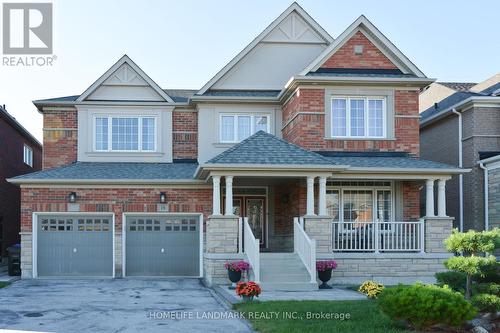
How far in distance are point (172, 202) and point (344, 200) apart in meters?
5.50

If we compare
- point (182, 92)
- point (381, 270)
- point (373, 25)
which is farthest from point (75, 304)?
point (182, 92)

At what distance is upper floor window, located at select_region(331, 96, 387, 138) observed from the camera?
66.1ft

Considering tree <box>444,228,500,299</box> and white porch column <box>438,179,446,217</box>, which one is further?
white porch column <box>438,179,446,217</box>

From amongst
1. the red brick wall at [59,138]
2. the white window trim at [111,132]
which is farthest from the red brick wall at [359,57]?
the red brick wall at [59,138]

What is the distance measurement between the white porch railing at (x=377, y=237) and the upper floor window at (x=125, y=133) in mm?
7402

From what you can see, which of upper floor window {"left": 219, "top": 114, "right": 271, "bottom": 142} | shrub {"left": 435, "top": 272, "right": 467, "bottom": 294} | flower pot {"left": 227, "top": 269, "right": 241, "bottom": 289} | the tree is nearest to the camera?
the tree

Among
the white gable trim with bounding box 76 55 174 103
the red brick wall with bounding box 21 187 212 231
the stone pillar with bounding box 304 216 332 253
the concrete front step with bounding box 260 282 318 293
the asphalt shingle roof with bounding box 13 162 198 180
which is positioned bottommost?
the concrete front step with bounding box 260 282 318 293

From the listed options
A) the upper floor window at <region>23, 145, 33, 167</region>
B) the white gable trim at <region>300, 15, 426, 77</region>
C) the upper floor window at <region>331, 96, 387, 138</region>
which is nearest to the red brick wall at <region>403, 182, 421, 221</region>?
the upper floor window at <region>331, 96, 387, 138</region>

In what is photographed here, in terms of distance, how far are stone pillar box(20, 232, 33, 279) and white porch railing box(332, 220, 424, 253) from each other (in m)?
9.53

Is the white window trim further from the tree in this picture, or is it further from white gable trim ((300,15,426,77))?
the tree

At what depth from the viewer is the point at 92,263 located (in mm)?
20562

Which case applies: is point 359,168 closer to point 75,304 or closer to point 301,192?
point 301,192

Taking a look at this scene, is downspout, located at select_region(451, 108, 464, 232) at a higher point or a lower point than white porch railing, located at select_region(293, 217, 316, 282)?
higher

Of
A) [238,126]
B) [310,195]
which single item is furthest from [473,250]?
[238,126]
